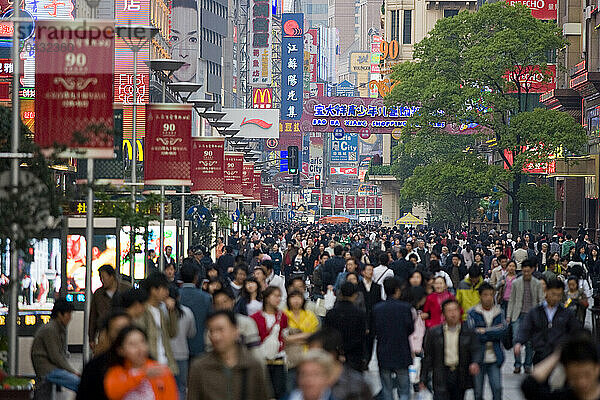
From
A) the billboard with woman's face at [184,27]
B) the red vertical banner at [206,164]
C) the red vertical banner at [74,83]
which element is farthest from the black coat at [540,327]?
the billboard with woman's face at [184,27]

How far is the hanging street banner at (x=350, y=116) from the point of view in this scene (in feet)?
270

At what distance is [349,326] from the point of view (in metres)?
13.3

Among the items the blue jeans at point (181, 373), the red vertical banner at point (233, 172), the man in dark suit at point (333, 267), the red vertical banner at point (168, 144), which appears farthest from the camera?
the red vertical banner at point (233, 172)

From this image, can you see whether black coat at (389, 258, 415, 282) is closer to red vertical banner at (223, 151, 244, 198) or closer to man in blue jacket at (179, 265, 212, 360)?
man in blue jacket at (179, 265, 212, 360)

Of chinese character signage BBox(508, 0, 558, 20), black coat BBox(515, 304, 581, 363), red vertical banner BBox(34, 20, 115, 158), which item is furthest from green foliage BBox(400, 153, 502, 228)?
black coat BBox(515, 304, 581, 363)

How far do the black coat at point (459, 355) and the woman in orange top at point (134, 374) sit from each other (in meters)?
4.22

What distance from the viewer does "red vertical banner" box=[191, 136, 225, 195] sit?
111ft

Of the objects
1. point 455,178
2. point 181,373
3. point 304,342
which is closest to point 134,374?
point 304,342

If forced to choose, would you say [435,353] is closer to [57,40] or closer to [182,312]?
[182,312]

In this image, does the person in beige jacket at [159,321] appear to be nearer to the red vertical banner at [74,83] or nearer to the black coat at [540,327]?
the red vertical banner at [74,83]

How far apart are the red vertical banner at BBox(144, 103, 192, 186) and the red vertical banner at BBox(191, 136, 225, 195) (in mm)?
8100

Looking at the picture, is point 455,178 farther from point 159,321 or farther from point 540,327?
point 159,321

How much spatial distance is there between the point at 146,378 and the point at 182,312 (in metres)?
4.83

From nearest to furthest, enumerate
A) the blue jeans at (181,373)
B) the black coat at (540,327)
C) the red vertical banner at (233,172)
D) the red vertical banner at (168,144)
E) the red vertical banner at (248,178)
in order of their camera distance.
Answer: the blue jeans at (181,373) → the black coat at (540,327) → the red vertical banner at (168,144) → the red vertical banner at (233,172) → the red vertical banner at (248,178)
